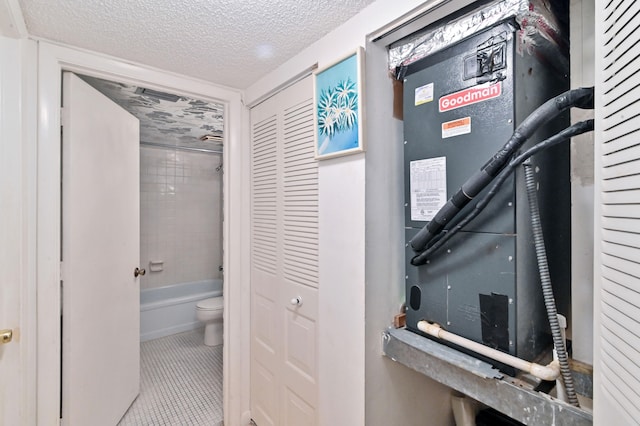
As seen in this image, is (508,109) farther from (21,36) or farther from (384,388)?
(21,36)

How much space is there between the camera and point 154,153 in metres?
3.39

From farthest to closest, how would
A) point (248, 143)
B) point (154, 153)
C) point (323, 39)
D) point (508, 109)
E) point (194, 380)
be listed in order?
point (154, 153) < point (194, 380) < point (248, 143) < point (323, 39) < point (508, 109)

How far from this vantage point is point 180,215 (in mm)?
3592

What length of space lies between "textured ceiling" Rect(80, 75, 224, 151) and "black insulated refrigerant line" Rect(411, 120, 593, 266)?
1.63 metres

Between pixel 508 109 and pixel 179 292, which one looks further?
pixel 179 292

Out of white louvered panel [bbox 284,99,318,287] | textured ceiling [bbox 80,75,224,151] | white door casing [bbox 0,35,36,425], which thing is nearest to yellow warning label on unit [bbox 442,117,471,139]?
white louvered panel [bbox 284,99,318,287]

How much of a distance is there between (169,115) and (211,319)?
6.59ft

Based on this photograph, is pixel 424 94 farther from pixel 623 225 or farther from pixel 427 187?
pixel 623 225

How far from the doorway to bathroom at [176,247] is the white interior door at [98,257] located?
18 centimetres

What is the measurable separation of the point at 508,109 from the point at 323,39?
86 cm

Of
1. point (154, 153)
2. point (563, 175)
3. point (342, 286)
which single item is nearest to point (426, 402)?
point (342, 286)

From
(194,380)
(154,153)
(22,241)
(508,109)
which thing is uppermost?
(154,153)

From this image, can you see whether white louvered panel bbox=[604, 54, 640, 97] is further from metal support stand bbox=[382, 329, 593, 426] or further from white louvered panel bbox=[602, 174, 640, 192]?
metal support stand bbox=[382, 329, 593, 426]

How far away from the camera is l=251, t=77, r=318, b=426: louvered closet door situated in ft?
4.65
